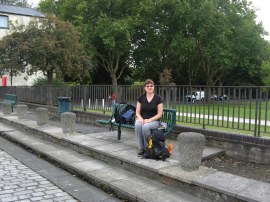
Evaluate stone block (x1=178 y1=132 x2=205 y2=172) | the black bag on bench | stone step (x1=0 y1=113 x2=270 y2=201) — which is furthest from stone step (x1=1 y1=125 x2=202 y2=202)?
the black bag on bench

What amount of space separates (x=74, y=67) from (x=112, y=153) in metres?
15.3

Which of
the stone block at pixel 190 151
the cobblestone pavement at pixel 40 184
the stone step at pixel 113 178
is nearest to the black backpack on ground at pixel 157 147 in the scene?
the stone step at pixel 113 178

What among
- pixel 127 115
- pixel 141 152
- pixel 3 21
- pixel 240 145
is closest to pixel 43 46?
pixel 127 115


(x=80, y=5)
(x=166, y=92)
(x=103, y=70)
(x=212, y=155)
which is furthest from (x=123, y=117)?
(x=103, y=70)

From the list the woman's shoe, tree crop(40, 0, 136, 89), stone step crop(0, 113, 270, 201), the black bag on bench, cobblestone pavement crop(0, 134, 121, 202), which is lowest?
cobblestone pavement crop(0, 134, 121, 202)

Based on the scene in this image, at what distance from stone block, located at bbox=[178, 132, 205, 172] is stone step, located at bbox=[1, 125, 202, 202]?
504mm

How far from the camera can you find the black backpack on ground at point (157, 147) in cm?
656

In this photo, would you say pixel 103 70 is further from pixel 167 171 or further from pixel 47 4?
pixel 167 171

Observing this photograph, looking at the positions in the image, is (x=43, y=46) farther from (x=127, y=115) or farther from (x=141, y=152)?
(x=141, y=152)

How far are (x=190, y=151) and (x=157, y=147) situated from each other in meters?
0.95

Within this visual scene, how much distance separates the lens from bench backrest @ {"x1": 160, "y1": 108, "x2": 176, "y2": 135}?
777 cm

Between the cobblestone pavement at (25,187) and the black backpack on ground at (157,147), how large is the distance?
1.82m

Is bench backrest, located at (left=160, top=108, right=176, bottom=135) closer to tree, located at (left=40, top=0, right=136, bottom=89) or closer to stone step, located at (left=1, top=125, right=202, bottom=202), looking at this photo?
stone step, located at (left=1, top=125, right=202, bottom=202)

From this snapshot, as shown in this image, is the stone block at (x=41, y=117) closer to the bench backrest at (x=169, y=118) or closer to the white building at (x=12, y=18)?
the bench backrest at (x=169, y=118)
